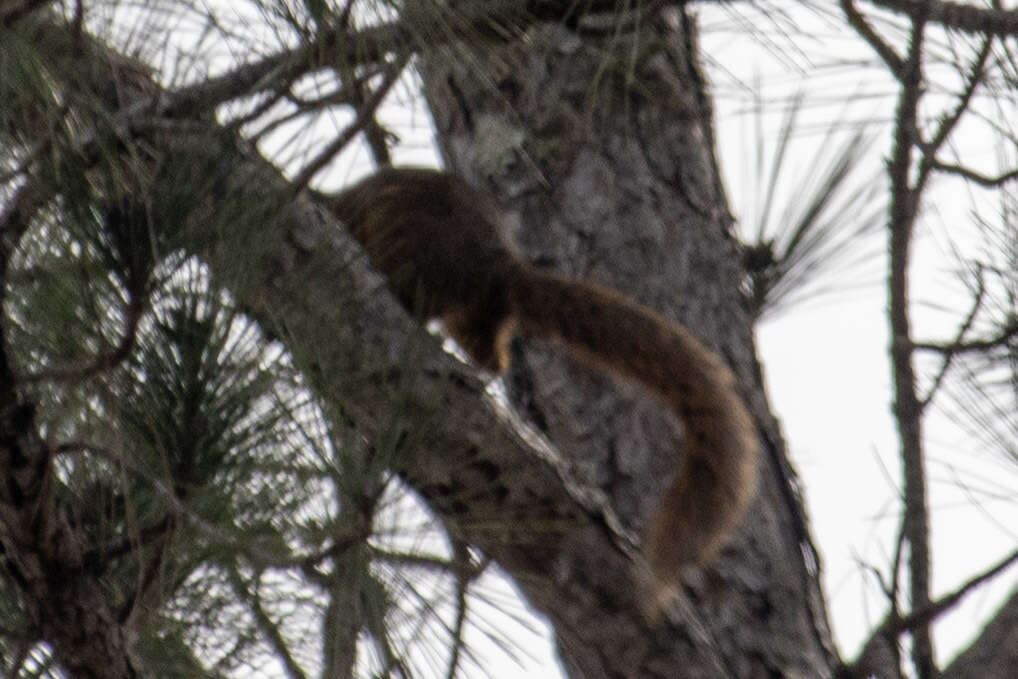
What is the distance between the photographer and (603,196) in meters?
2.22

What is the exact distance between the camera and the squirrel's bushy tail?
5.68 ft

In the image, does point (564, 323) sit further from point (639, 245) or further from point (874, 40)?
point (874, 40)

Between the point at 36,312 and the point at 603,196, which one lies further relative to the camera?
the point at 603,196

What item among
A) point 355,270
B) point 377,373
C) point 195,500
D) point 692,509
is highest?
point 692,509

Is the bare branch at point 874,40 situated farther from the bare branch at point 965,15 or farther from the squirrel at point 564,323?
the squirrel at point 564,323

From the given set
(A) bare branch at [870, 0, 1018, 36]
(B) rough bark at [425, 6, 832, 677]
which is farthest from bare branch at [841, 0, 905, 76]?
(B) rough bark at [425, 6, 832, 677]

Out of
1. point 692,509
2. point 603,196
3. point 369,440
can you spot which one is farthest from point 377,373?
point 603,196

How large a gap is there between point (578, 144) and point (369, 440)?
3.62 feet

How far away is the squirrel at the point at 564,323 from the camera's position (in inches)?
69.6

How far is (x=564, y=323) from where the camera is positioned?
6.77ft

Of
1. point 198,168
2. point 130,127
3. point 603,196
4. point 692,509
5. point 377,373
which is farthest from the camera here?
point 603,196

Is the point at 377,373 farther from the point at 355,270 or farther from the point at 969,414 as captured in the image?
the point at 969,414

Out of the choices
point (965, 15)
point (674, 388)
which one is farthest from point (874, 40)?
point (674, 388)

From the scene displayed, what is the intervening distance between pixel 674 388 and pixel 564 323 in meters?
0.19
